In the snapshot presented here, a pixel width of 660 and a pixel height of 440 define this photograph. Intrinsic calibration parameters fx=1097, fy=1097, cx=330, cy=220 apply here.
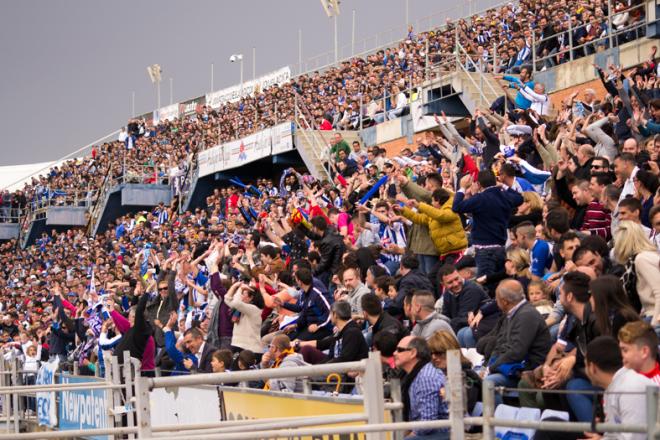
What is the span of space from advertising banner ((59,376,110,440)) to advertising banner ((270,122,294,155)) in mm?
15822

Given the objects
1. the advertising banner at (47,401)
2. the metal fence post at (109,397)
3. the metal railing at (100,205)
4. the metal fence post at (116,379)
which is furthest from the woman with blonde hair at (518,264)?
the metal railing at (100,205)

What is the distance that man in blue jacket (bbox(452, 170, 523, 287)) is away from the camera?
11.0 meters

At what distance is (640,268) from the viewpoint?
7.17 meters

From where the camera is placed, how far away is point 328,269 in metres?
13.5

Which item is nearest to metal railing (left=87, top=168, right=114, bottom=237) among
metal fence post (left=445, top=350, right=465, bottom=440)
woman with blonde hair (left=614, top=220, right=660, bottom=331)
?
woman with blonde hair (left=614, top=220, right=660, bottom=331)

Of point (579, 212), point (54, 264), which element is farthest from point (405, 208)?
point (54, 264)

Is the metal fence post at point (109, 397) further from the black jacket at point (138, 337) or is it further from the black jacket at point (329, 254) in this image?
the black jacket at point (329, 254)

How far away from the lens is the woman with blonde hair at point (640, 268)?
7.11 metres

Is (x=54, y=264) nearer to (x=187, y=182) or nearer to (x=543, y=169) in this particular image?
(x=187, y=182)

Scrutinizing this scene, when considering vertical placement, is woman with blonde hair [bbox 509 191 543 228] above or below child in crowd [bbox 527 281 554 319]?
above

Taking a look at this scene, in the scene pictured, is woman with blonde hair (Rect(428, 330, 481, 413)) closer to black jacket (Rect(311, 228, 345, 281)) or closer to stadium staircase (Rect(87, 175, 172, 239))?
black jacket (Rect(311, 228, 345, 281))

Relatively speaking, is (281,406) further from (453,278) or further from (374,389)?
(374,389)

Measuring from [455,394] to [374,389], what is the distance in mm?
513

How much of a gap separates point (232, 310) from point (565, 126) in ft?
15.8
